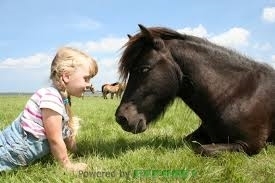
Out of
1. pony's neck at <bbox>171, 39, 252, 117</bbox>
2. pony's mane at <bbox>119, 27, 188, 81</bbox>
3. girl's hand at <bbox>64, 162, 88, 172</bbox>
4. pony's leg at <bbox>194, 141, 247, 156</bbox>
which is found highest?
pony's mane at <bbox>119, 27, 188, 81</bbox>

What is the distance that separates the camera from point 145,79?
539 centimetres

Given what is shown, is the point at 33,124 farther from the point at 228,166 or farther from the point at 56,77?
the point at 228,166

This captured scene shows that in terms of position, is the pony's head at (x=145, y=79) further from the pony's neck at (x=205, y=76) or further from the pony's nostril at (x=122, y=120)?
the pony's neck at (x=205, y=76)

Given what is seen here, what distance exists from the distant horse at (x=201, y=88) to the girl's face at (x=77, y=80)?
787 millimetres

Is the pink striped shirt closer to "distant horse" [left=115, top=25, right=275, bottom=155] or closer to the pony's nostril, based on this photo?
the pony's nostril

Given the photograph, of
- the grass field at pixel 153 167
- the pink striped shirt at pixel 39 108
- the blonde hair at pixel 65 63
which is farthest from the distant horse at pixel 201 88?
the pink striped shirt at pixel 39 108

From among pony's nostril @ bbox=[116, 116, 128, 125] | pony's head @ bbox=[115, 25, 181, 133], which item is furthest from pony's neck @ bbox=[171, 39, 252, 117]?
pony's nostril @ bbox=[116, 116, 128, 125]

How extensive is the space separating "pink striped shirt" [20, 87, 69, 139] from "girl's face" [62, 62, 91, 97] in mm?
176

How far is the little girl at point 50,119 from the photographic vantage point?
4.39 meters

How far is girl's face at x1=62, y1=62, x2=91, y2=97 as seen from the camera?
4.62 meters

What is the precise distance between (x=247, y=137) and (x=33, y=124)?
8.92 feet

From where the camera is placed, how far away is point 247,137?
17.7 feet

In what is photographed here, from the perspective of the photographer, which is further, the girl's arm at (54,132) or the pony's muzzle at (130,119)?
the pony's muzzle at (130,119)

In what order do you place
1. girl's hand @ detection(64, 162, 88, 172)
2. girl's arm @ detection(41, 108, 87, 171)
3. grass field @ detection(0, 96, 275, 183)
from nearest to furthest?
grass field @ detection(0, 96, 275, 183)
girl's hand @ detection(64, 162, 88, 172)
girl's arm @ detection(41, 108, 87, 171)
